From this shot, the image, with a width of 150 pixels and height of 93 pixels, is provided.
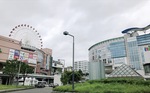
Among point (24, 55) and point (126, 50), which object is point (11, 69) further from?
point (126, 50)

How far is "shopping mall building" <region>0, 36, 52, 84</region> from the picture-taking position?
62.1 metres

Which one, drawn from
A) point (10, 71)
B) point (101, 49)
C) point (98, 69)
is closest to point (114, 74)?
point (98, 69)

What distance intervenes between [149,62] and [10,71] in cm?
3895

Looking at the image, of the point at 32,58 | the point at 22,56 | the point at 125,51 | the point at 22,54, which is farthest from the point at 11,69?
the point at 125,51

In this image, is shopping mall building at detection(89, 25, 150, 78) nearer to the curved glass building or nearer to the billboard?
the curved glass building

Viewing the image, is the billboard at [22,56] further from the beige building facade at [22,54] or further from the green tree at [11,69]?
the green tree at [11,69]

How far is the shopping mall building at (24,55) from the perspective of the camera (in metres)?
62.1

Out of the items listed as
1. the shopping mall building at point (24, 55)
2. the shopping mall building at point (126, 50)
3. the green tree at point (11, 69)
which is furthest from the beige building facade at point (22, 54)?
the shopping mall building at point (126, 50)

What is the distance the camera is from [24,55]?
7144 cm

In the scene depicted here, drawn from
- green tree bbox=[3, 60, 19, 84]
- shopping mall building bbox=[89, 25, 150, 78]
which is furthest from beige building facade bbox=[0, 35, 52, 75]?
shopping mall building bbox=[89, 25, 150, 78]

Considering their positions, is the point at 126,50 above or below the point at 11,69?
above

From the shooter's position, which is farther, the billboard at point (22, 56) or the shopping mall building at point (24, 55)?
the billboard at point (22, 56)

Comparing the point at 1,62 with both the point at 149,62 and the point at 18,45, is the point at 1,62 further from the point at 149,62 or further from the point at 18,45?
the point at 149,62

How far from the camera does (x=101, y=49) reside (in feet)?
297
